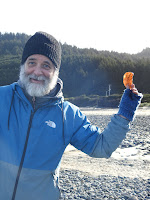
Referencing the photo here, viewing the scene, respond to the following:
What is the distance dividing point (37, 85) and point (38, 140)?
1.90 ft

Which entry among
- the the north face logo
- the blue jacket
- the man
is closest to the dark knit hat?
the man

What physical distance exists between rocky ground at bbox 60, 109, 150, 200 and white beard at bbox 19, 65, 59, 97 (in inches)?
128

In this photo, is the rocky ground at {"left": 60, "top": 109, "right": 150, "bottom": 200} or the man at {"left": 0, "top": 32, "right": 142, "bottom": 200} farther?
the rocky ground at {"left": 60, "top": 109, "right": 150, "bottom": 200}

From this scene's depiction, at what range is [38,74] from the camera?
2.73 meters

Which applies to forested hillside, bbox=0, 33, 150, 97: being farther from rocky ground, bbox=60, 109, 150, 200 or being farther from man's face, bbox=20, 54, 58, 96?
man's face, bbox=20, 54, 58, 96

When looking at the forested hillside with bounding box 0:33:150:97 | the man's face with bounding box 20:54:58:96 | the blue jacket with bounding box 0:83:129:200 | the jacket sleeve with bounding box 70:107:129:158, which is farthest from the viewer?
the forested hillside with bounding box 0:33:150:97

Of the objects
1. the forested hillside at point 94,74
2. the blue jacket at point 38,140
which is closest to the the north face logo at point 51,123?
the blue jacket at point 38,140

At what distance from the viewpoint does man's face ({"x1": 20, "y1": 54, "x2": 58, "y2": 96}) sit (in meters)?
2.70

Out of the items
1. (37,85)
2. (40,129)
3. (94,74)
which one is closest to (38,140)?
(40,129)

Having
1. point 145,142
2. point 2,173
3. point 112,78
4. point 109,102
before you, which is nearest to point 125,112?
point 2,173

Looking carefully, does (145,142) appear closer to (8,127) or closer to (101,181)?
(101,181)

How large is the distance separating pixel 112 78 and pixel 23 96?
214 feet

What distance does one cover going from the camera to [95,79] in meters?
68.9

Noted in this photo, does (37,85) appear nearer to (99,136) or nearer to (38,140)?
(38,140)
